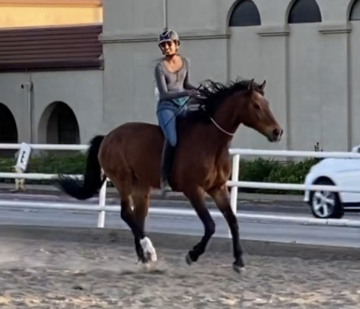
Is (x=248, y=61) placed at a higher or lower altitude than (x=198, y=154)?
higher

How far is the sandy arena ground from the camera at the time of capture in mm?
11000

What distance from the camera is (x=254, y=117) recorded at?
42.7ft

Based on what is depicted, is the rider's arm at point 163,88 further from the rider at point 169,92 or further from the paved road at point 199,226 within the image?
the paved road at point 199,226

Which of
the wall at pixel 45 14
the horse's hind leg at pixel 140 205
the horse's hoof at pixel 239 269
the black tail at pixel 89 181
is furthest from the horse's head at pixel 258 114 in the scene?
the wall at pixel 45 14

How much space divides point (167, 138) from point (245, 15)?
78.7 feet

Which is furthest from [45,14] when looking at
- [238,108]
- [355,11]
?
[238,108]

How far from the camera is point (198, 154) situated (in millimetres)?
13195

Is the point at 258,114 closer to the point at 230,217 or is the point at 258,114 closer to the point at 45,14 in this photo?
the point at 230,217

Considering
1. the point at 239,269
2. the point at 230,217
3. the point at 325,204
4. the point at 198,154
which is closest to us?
the point at 239,269

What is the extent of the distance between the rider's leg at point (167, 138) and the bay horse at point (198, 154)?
0.22 feet

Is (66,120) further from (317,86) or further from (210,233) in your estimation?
(210,233)

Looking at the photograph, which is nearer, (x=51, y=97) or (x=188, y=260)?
(x=188, y=260)

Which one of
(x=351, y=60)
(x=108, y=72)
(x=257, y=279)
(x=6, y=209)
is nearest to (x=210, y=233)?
(x=257, y=279)

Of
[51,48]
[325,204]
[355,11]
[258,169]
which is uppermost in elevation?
[355,11]
